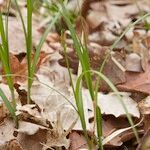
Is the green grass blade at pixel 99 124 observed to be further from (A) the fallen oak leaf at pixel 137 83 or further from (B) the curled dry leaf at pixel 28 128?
(A) the fallen oak leaf at pixel 137 83

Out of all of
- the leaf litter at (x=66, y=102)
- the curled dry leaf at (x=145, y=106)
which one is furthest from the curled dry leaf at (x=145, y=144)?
the curled dry leaf at (x=145, y=106)

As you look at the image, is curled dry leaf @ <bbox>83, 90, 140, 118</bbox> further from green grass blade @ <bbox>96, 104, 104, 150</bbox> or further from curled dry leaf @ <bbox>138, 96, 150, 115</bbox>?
green grass blade @ <bbox>96, 104, 104, 150</bbox>

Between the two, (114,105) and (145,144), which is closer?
(145,144)

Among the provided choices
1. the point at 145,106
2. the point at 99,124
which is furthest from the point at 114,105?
the point at 99,124

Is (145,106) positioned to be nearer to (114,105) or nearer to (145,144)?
(114,105)

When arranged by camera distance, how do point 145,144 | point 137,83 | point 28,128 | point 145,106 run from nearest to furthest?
1. point 145,144
2. point 28,128
3. point 145,106
4. point 137,83

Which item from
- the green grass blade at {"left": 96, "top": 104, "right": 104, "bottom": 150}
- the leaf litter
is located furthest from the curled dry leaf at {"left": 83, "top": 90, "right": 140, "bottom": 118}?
the green grass blade at {"left": 96, "top": 104, "right": 104, "bottom": 150}

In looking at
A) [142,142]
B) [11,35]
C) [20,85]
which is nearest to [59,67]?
[20,85]

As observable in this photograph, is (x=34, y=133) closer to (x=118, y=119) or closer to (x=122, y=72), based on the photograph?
(x=118, y=119)

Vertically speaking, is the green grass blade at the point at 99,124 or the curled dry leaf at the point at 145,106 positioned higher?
the green grass blade at the point at 99,124

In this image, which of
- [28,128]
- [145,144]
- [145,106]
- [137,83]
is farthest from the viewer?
[137,83]

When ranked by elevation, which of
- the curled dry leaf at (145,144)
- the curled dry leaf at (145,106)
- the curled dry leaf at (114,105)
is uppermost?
the curled dry leaf at (145,144)
